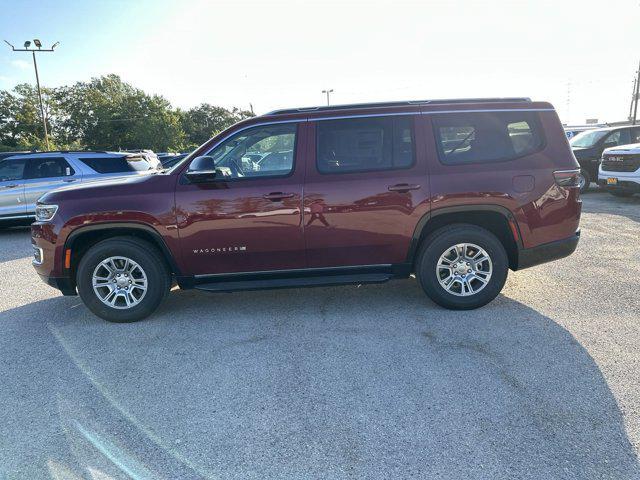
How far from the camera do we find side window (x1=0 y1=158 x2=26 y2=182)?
31.0 ft

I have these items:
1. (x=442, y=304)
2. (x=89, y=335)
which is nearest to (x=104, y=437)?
(x=89, y=335)

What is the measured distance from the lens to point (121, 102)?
69.4 m

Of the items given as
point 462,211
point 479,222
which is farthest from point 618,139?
point 462,211

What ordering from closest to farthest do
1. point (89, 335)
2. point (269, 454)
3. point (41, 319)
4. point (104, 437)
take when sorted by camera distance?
point (269, 454) → point (104, 437) → point (89, 335) → point (41, 319)

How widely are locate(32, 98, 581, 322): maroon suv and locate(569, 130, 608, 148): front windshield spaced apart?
9.95 meters

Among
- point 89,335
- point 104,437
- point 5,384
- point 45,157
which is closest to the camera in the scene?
point 104,437

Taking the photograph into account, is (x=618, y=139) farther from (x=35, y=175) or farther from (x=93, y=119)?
(x=93, y=119)

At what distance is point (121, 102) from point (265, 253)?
7492 cm

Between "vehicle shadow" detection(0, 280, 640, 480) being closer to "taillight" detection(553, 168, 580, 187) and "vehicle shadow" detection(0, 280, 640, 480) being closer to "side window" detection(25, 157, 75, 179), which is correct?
"taillight" detection(553, 168, 580, 187)

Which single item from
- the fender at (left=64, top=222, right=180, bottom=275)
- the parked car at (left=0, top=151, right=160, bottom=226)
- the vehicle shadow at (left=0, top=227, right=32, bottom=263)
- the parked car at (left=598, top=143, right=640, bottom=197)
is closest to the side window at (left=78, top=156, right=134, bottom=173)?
the parked car at (left=0, top=151, right=160, bottom=226)

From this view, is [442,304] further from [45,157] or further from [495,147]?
[45,157]

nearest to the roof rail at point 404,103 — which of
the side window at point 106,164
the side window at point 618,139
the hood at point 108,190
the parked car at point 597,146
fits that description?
the hood at point 108,190

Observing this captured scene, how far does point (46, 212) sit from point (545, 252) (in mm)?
4924

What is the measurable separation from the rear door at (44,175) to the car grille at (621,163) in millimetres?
12224
